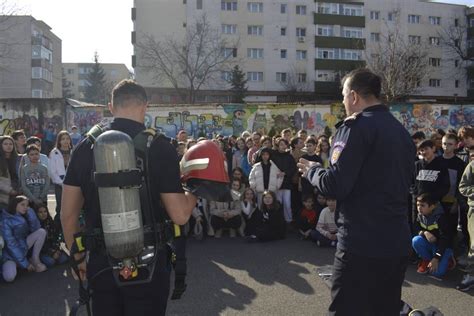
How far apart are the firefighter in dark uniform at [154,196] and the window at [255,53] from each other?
47.0 meters

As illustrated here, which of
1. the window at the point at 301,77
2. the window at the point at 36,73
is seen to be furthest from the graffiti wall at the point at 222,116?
the window at the point at 36,73

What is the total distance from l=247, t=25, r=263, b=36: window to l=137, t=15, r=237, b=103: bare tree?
11.3ft

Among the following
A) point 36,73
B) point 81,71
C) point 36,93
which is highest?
point 81,71

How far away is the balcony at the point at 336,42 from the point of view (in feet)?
165

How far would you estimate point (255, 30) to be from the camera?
48625 millimetres

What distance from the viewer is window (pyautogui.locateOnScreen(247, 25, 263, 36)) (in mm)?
48281

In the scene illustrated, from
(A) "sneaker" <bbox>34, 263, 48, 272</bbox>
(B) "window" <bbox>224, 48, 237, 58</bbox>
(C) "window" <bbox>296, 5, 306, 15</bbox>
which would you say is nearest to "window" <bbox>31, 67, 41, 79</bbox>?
(B) "window" <bbox>224, 48, 237, 58</bbox>

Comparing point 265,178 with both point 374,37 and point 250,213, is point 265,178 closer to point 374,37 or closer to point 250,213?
point 250,213

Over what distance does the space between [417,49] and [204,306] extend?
36965mm

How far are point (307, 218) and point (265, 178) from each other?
3.98ft

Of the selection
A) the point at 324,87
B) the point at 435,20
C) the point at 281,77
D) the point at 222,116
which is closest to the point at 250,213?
the point at 222,116

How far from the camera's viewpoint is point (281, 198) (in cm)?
922

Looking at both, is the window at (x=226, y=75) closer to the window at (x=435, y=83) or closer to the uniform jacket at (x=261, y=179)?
the window at (x=435, y=83)

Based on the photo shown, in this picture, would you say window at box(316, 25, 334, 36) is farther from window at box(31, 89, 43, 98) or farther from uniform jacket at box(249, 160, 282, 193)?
uniform jacket at box(249, 160, 282, 193)
